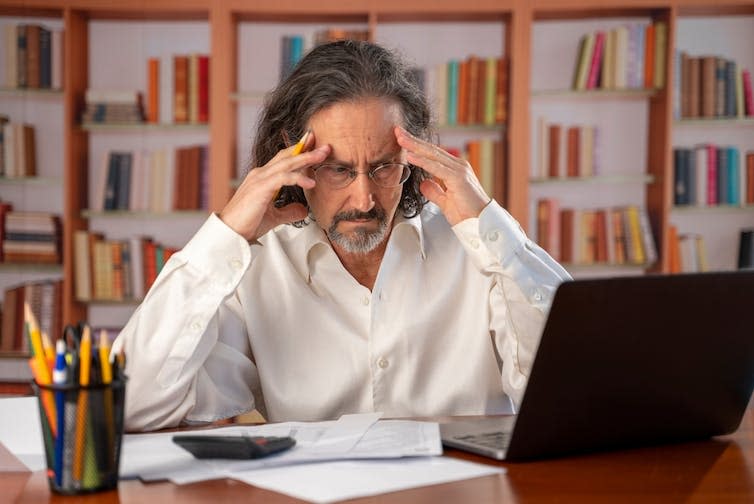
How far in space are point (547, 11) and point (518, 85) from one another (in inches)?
14.1

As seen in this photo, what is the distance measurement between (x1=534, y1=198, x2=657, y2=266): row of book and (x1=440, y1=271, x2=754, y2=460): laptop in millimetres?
3228

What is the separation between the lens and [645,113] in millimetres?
4609

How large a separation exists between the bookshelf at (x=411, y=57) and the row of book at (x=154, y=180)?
59 mm

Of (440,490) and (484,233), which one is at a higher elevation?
(484,233)

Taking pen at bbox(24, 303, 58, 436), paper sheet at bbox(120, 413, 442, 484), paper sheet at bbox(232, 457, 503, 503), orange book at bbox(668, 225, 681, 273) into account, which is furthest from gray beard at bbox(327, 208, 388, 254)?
orange book at bbox(668, 225, 681, 273)

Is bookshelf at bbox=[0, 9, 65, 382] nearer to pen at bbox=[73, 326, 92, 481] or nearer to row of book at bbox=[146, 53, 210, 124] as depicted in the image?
row of book at bbox=[146, 53, 210, 124]

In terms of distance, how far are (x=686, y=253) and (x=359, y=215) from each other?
3.12 metres

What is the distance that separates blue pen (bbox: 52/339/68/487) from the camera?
100cm

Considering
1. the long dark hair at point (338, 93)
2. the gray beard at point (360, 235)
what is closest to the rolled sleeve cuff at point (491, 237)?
the gray beard at point (360, 235)

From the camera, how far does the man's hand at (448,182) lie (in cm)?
168

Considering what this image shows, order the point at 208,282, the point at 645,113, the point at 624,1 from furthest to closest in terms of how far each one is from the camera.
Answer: the point at 645,113 < the point at 624,1 < the point at 208,282

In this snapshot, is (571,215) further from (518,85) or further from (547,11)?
(547,11)

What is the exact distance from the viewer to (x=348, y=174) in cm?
178

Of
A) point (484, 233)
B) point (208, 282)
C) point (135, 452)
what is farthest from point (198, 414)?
point (484, 233)
